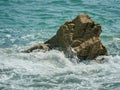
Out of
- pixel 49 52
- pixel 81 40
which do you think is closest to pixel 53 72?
pixel 49 52

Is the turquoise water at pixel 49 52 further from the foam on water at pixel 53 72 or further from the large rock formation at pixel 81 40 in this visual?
the large rock formation at pixel 81 40

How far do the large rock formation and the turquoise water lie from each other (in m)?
0.54

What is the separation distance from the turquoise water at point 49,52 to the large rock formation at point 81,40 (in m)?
0.54

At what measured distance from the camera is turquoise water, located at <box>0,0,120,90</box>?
15172 millimetres

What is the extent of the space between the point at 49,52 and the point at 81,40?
1.48 m

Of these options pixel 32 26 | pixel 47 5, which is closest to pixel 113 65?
pixel 32 26

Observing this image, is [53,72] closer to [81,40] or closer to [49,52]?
[49,52]

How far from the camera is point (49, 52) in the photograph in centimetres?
1814

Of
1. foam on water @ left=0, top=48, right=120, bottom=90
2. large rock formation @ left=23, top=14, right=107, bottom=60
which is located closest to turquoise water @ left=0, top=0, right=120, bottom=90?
foam on water @ left=0, top=48, right=120, bottom=90

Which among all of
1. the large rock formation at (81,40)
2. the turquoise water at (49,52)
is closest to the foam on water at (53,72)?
the turquoise water at (49,52)

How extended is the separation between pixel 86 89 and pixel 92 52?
348 cm

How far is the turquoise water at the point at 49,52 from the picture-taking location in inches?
597

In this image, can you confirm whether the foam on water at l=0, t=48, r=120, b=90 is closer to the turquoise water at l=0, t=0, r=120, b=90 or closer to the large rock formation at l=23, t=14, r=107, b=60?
the turquoise water at l=0, t=0, r=120, b=90

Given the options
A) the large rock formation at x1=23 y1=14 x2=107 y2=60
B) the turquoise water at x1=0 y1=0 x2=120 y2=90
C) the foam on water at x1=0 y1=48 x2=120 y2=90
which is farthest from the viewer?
the large rock formation at x1=23 y1=14 x2=107 y2=60
